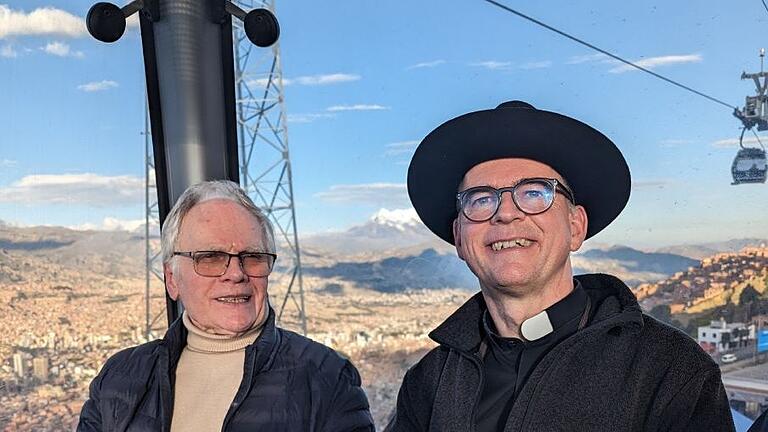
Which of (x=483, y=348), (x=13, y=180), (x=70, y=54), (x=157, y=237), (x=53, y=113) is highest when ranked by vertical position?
(x=70, y=54)

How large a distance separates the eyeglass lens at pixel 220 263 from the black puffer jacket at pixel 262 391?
0.13 meters

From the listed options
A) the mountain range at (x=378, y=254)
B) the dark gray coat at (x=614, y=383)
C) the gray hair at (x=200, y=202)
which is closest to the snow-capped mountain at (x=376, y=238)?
the mountain range at (x=378, y=254)

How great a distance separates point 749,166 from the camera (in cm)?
218

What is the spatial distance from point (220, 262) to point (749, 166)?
1527 millimetres

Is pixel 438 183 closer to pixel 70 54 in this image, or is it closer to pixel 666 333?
pixel 666 333

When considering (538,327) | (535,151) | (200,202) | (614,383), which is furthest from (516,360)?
(200,202)

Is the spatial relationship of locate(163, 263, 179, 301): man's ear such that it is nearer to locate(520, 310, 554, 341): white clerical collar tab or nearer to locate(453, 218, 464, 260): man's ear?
locate(453, 218, 464, 260): man's ear

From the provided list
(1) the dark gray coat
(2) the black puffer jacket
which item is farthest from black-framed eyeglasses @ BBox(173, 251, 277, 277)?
(1) the dark gray coat

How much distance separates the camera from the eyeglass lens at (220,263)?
172 centimetres

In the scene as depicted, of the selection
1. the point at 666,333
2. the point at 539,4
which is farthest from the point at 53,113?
the point at 666,333

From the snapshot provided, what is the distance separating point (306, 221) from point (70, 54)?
0.89 meters

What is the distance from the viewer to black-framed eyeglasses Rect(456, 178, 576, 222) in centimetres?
142

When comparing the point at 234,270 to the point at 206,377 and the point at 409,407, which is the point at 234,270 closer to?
the point at 206,377

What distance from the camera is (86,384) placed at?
2.24 meters
